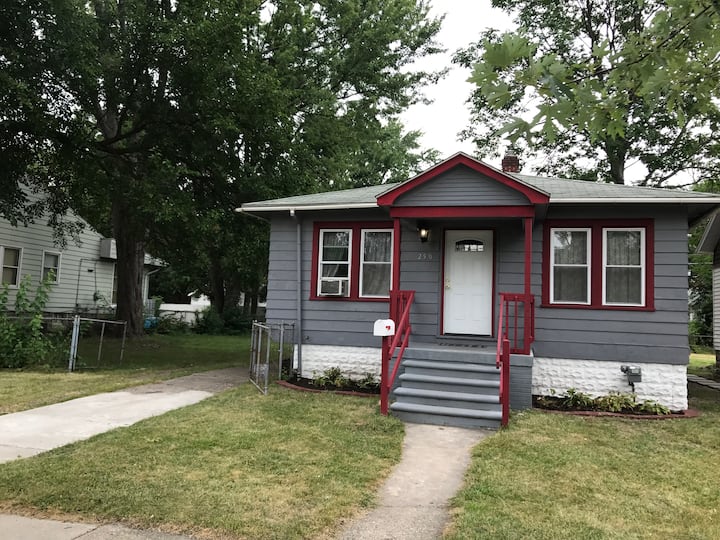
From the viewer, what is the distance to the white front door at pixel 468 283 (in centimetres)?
909

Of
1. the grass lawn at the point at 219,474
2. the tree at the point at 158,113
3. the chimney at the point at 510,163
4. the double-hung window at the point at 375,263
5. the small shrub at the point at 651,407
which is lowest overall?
the grass lawn at the point at 219,474

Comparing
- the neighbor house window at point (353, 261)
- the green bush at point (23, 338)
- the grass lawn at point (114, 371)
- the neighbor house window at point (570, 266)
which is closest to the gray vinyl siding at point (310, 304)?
the neighbor house window at point (353, 261)

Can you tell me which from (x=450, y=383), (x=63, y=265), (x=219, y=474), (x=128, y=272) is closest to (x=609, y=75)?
(x=219, y=474)

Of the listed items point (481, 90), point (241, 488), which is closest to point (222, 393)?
point (241, 488)

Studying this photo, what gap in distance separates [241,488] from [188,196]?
936 centimetres

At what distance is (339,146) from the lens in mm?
17125

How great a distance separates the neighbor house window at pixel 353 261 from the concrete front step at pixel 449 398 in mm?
2602

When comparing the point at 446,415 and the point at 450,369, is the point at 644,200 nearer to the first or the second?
the point at 450,369

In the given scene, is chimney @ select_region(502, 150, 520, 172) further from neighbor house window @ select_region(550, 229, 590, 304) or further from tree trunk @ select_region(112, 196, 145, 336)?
tree trunk @ select_region(112, 196, 145, 336)

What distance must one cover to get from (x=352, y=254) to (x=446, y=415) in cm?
→ 382

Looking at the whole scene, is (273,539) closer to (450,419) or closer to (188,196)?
(450,419)

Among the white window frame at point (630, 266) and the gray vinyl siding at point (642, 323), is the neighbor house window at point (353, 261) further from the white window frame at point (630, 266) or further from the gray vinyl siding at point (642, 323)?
the white window frame at point (630, 266)

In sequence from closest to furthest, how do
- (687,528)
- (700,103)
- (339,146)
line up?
(700,103) < (687,528) < (339,146)

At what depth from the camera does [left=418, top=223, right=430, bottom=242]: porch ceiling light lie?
29.8 feet
